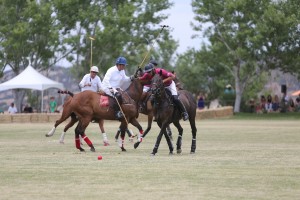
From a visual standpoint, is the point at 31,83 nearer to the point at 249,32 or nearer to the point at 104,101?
the point at 249,32

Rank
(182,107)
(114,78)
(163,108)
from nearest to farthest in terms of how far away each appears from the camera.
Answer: (163,108)
(182,107)
(114,78)

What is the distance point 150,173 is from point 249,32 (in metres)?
50.5

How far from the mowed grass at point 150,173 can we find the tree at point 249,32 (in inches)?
1595

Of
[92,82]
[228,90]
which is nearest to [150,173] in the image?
[92,82]

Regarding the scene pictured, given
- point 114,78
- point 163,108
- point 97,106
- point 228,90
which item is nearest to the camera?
point 163,108

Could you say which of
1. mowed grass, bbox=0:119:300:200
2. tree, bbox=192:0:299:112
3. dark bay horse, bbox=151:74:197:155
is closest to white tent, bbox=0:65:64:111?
tree, bbox=192:0:299:112

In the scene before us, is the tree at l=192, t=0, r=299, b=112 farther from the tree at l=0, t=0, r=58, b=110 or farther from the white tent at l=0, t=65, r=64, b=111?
the white tent at l=0, t=65, r=64, b=111

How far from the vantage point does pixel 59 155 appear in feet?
74.5

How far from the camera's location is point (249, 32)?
67.3 metres

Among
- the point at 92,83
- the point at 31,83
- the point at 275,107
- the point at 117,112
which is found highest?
the point at 31,83

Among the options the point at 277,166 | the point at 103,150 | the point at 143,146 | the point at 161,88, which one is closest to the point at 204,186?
the point at 277,166

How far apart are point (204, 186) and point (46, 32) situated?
173ft

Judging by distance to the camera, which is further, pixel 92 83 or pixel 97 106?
pixel 92 83

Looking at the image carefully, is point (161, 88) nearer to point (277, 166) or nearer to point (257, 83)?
point (277, 166)
